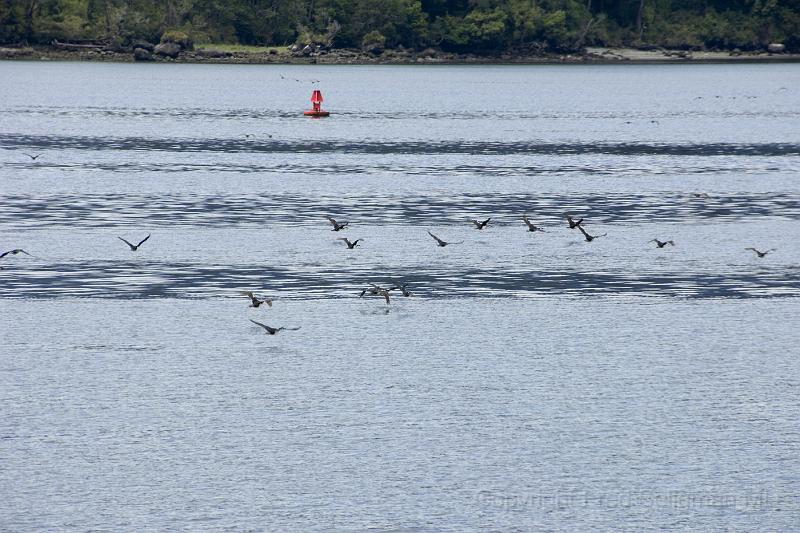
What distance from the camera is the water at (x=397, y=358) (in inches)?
792

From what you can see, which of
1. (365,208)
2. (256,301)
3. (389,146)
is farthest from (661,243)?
(389,146)

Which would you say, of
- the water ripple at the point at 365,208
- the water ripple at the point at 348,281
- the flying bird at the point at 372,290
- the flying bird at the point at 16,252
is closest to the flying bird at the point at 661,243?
the water ripple at the point at 348,281

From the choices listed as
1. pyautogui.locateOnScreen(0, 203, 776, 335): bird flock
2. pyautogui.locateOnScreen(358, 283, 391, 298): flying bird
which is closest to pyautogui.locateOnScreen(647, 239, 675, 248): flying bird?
pyautogui.locateOnScreen(0, 203, 776, 335): bird flock

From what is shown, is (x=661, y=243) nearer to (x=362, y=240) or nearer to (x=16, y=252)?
(x=362, y=240)

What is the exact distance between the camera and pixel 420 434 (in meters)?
22.9

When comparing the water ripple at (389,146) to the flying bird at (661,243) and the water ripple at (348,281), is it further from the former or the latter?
the water ripple at (348,281)

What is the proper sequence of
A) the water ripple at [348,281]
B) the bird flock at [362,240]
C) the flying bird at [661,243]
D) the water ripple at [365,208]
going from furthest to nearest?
the water ripple at [365,208] < the flying bird at [661,243] < the water ripple at [348,281] < the bird flock at [362,240]

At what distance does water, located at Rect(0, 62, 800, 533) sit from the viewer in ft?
66.0

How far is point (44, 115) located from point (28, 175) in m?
59.2

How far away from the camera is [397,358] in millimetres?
28328

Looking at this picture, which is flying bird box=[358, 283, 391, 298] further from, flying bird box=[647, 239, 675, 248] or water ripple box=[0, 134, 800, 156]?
water ripple box=[0, 134, 800, 156]

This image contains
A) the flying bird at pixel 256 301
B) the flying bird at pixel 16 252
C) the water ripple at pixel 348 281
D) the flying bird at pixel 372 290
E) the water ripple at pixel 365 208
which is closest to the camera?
the flying bird at pixel 256 301

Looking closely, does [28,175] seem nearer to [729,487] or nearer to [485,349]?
[485,349]

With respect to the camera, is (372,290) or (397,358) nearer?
(397,358)
